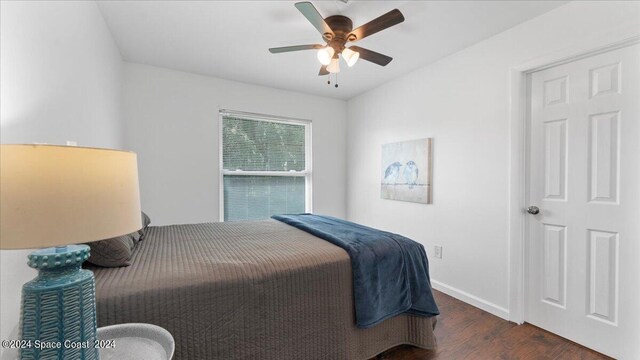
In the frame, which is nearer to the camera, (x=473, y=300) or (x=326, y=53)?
(x=326, y=53)

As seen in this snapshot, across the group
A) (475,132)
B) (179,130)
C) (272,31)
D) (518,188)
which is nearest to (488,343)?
(518,188)

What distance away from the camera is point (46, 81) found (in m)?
1.21

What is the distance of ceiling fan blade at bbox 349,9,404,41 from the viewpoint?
1642mm

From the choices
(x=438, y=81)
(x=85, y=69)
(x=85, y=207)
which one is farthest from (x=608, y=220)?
(x=85, y=69)

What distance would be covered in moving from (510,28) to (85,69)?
318cm

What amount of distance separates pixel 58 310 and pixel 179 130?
2826mm

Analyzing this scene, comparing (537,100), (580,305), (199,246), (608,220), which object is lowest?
(580,305)

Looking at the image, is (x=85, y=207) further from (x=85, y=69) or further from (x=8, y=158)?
(x=85, y=69)

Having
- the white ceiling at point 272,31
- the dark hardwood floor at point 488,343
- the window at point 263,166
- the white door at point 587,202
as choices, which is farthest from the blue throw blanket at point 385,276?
the window at point 263,166

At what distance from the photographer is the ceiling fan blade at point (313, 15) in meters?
1.54

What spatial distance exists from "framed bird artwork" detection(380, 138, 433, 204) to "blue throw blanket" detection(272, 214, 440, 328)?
130 centimetres

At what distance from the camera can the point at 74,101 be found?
1549 mm

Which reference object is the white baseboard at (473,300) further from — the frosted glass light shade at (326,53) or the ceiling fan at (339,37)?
the frosted glass light shade at (326,53)

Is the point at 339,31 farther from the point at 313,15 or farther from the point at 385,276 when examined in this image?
the point at 385,276
